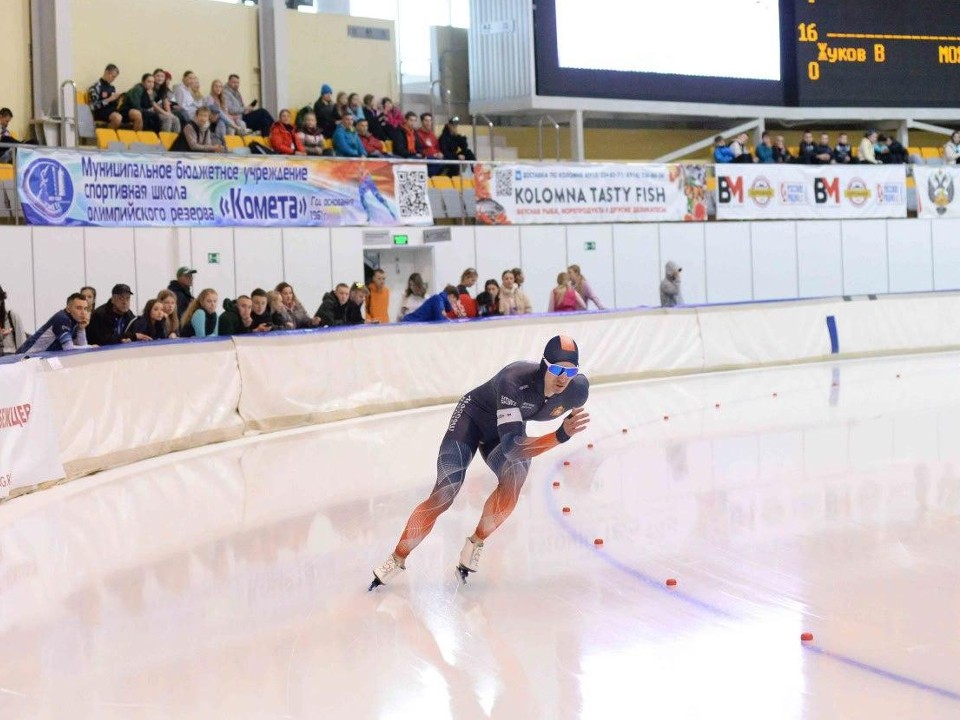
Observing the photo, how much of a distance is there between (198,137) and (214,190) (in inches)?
30.4

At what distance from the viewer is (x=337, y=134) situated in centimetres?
1758

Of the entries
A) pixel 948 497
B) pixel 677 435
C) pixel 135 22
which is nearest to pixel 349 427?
pixel 677 435

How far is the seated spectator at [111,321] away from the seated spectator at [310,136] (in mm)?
6819

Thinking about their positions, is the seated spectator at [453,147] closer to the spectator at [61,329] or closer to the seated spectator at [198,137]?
the seated spectator at [198,137]

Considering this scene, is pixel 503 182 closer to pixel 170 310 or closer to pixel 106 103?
pixel 106 103

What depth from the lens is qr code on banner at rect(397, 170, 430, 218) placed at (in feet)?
58.1

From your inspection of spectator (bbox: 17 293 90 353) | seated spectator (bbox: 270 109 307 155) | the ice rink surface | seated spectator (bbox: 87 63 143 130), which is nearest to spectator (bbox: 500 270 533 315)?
seated spectator (bbox: 270 109 307 155)

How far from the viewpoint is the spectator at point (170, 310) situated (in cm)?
1152

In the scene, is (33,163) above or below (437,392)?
above

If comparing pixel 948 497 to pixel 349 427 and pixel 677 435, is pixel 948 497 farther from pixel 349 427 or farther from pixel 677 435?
pixel 349 427

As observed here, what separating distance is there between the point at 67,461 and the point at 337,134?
9.28 meters

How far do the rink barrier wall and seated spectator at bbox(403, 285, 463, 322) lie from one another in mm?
317

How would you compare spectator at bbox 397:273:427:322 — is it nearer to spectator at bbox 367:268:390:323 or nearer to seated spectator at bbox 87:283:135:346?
spectator at bbox 367:268:390:323

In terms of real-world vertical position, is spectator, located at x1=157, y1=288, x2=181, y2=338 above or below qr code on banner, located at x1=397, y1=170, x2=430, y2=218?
below
